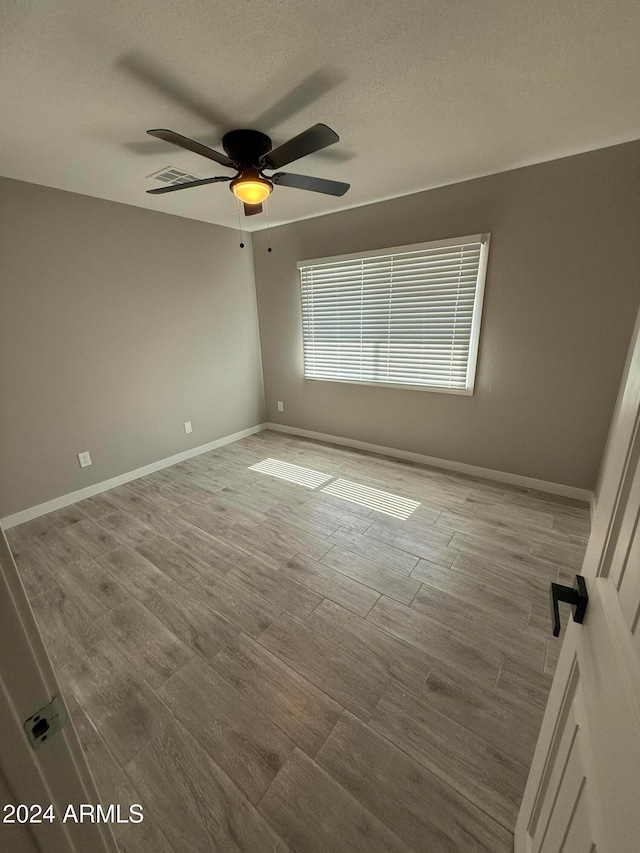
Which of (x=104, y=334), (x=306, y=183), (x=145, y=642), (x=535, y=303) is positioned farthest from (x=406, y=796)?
(x=104, y=334)

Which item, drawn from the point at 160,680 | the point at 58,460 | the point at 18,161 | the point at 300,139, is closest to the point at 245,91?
the point at 300,139

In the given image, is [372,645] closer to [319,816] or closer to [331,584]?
[331,584]

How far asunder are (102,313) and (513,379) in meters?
3.55

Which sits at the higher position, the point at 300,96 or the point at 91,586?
the point at 300,96

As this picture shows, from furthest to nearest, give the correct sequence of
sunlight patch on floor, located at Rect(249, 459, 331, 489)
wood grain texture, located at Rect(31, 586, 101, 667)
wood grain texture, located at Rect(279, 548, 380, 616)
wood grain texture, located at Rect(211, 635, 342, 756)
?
sunlight patch on floor, located at Rect(249, 459, 331, 489), wood grain texture, located at Rect(279, 548, 380, 616), wood grain texture, located at Rect(31, 586, 101, 667), wood grain texture, located at Rect(211, 635, 342, 756)

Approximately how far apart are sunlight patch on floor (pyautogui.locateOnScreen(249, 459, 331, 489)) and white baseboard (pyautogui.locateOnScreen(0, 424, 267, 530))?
795 millimetres

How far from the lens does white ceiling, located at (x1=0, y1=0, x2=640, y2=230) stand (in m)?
1.17

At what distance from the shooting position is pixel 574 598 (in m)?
0.65

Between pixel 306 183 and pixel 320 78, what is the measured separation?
49 centimetres

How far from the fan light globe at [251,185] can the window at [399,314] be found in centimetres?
156

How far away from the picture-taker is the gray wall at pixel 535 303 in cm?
220

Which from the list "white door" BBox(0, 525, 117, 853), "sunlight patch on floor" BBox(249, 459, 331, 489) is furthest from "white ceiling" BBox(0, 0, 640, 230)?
"sunlight patch on floor" BBox(249, 459, 331, 489)

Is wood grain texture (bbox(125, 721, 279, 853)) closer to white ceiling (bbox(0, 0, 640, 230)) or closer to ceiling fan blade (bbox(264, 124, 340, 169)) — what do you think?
ceiling fan blade (bbox(264, 124, 340, 169))

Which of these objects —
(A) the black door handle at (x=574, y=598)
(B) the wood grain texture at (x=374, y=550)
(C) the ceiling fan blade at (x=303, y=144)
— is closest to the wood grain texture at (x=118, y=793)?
(A) the black door handle at (x=574, y=598)
